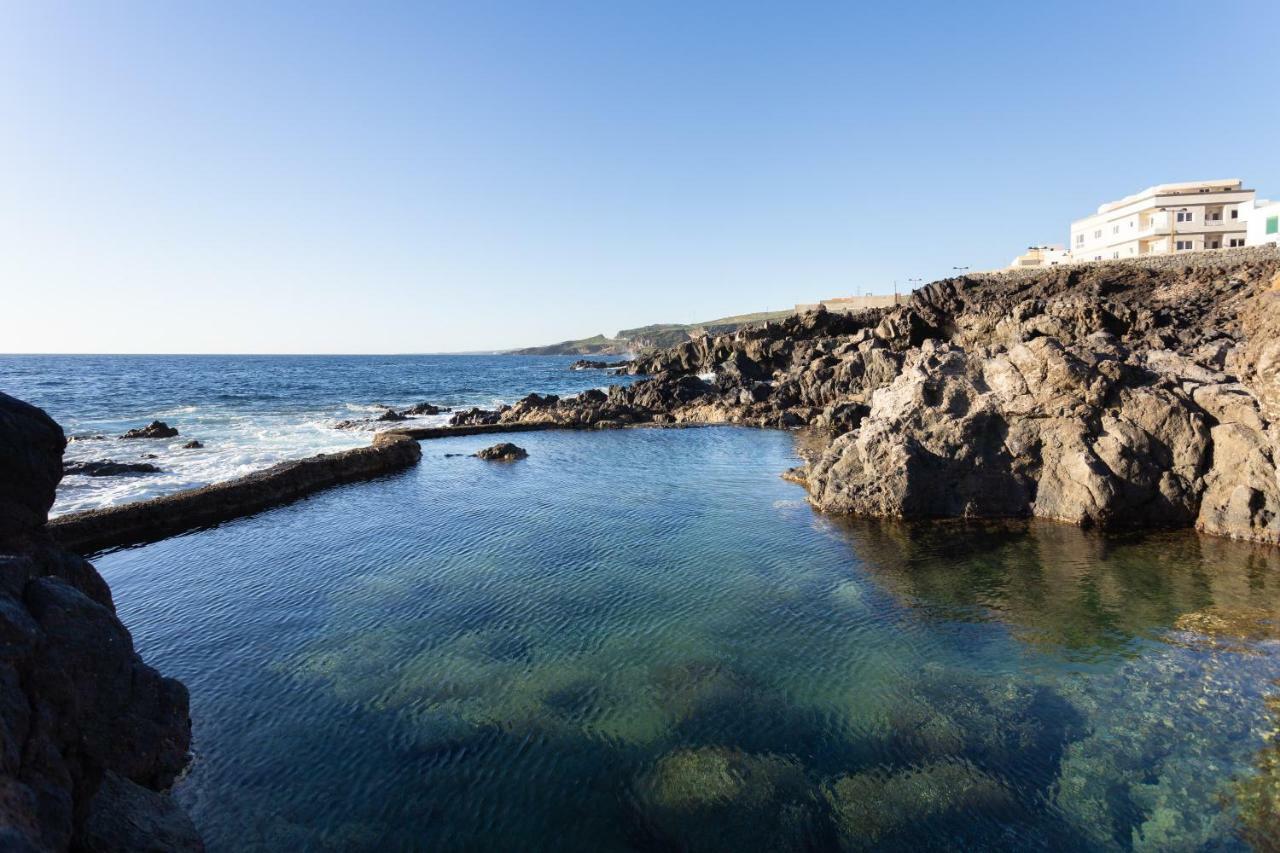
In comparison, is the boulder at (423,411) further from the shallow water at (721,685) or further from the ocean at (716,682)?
the shallow water at (721,685)

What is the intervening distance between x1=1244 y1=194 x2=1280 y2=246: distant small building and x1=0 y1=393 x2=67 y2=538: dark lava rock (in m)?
82.9

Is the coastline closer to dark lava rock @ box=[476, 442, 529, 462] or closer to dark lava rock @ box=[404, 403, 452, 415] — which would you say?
dark lava rock @ box=[476, 442, 529, 462]

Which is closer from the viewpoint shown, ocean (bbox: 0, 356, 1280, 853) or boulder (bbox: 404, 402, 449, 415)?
ocean (bbox: 0, 356, 1280, 853)

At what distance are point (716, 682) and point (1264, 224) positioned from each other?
78.8 metres

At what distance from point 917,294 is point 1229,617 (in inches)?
2471

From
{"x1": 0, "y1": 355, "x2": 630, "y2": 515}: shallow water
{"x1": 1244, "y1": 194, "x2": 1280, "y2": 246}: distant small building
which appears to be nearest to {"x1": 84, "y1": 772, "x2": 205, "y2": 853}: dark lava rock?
{"x1": 0, "y1": 355, "x2": 630, "y2": 515}: shallow water

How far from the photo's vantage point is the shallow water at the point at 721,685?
9.95 m

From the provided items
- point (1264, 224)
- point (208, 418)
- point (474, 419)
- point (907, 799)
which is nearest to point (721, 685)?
point (907, 799)

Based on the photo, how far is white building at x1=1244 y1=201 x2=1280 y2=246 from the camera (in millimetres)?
60219

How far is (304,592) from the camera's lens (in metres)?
19.4

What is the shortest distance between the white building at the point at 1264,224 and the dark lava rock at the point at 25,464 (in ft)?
274

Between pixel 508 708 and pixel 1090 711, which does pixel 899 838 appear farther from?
pixel 508 708

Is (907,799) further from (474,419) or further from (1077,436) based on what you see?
(474,419)

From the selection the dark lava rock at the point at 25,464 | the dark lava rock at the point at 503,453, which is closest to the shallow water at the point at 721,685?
the dark lava rock at the point at 25,464
